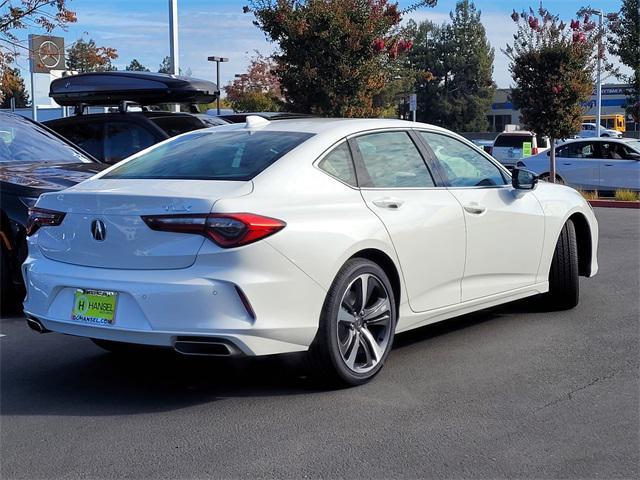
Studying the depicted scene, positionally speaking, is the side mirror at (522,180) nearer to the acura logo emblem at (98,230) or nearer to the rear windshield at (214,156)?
the rear windshield at (214,156)

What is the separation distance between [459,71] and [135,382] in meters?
89.0

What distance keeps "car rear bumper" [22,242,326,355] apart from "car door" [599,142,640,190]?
16769 millimetres

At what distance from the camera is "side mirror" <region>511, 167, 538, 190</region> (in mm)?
6527

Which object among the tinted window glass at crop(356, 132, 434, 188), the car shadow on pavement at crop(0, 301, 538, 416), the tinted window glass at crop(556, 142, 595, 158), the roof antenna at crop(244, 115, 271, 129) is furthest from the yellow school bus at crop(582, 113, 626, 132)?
the car shadow on pavement at crop(0, 301, 538, 416)

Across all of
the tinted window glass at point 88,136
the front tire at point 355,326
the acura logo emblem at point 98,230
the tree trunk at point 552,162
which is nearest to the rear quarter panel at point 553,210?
the front tire at point 355,326

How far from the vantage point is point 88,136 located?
1084cm

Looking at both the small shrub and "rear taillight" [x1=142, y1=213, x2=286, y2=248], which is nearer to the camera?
"rear taillight" [x1=142, y1=213, x2=286, y2=248]

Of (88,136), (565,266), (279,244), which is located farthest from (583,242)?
(88,136)

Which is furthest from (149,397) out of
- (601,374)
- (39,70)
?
(39,70)

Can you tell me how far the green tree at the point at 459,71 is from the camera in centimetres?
9044

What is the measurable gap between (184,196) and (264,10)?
1253 centimetres

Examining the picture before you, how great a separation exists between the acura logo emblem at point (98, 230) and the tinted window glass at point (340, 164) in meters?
1.32

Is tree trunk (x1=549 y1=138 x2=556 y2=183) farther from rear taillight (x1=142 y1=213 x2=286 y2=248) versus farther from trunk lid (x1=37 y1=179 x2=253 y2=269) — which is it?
rear taillight (x1=142 y1=213 x2=286 y2=248)

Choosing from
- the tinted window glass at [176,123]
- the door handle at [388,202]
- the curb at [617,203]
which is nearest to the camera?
the door handle at [388,202]
